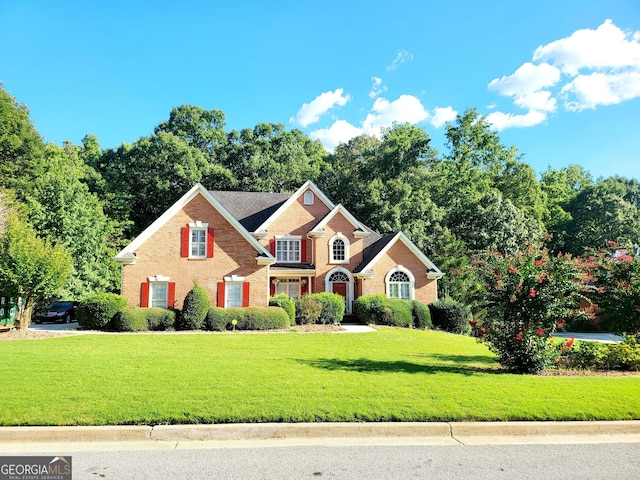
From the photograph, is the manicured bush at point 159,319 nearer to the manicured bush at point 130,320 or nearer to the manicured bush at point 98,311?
the manicured bush at point 130,320

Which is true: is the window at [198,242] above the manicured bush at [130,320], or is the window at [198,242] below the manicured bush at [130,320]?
above

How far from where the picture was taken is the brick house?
72.4 ft

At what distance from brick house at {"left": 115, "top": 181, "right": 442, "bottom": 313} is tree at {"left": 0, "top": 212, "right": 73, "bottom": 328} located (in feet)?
10.6

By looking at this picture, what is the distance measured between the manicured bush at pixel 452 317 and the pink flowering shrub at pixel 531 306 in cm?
1412

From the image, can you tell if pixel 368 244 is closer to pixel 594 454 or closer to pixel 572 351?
pixel 572 351

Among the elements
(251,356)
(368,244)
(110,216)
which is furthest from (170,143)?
(251,356)

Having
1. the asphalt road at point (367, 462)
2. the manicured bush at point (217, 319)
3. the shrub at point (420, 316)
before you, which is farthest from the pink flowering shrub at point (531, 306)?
the shrub at point (420, 316)

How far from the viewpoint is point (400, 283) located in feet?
90.7

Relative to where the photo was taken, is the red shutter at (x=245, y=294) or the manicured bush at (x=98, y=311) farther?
the red shutter at (x=245, y=294)

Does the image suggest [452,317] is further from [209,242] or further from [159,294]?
[159,294]

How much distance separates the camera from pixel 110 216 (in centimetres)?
4072

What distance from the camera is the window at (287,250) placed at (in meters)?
28.8

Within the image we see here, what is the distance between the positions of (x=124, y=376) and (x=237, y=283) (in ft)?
44.8

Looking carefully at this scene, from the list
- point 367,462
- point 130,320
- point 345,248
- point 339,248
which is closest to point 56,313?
point 130,320
